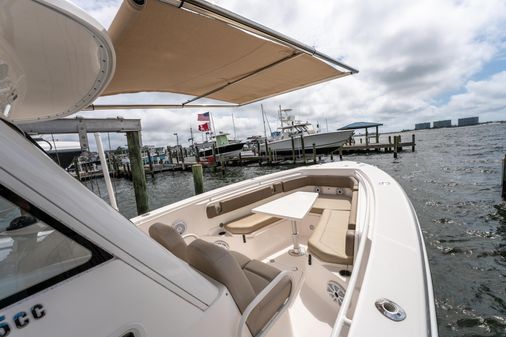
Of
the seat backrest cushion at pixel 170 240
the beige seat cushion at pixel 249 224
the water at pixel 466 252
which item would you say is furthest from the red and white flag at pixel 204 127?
the seat backrest cushion at pixel 170 240

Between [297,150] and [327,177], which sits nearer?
[327,177]

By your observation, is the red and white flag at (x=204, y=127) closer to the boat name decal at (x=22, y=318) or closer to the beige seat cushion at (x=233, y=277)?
the beige seat cushion at (x=233, y=277)

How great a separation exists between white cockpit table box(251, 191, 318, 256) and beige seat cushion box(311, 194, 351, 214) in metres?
0.32

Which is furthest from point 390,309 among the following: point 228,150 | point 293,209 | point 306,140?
point 228,150

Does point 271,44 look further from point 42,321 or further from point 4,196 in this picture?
point 42,321

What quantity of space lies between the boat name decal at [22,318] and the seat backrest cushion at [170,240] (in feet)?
2.58

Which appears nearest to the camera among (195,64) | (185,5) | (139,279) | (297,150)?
(139,279)

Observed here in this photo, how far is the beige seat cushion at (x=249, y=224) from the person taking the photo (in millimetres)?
3000

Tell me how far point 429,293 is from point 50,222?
1.65m

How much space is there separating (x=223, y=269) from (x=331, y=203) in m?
2.96

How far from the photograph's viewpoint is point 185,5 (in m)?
1.30

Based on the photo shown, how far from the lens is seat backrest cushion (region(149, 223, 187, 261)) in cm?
141

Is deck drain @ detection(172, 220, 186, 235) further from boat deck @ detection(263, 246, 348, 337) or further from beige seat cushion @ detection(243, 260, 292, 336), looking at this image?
boat deck @ detection(263, 246, 348, 337)

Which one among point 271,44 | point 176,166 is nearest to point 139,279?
point 271,44
